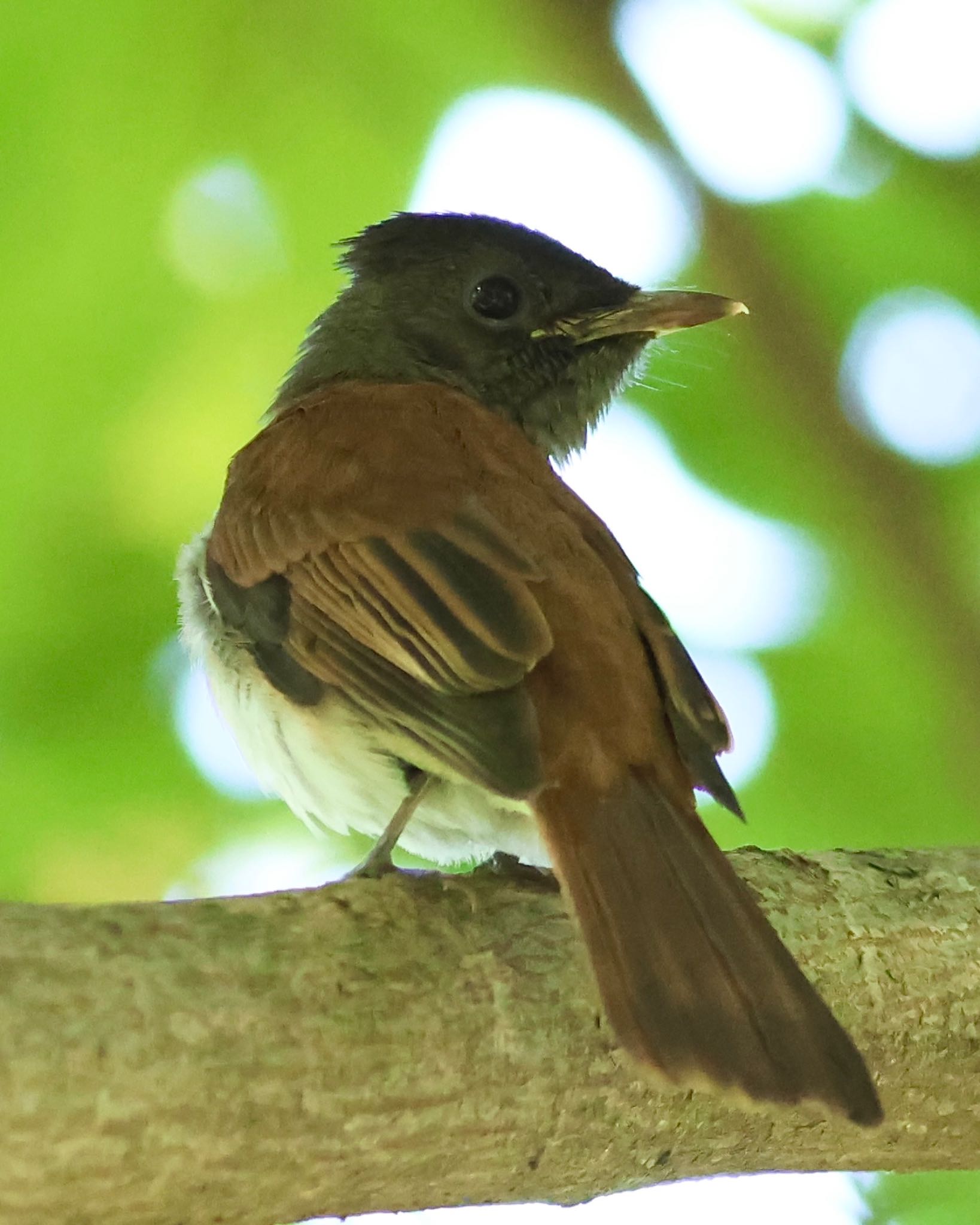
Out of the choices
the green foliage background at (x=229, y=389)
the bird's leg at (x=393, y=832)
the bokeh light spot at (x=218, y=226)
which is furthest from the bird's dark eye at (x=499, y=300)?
the bird's leg at (x=393, y=832)

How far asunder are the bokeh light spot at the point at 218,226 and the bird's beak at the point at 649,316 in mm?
1041

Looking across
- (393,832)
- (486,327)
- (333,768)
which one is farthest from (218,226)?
(393,832)

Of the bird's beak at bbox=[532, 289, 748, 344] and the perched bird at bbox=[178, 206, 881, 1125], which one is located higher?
the bird's beak at bbox=[532, 289, 748, 344]

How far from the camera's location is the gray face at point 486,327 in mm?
4242

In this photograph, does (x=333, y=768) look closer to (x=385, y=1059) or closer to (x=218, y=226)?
(x=385, y=1059)

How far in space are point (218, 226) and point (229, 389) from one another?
48 centimetres

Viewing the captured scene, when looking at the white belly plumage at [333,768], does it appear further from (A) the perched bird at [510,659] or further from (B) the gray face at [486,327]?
(B) the gray face at [486,327]

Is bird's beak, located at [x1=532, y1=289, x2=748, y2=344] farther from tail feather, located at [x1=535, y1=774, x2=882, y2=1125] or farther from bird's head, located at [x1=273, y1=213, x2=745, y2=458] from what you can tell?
tail feather, located at [x1=535, y1=774, x2=882, y2=1125]

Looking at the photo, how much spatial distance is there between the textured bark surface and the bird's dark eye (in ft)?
6.20

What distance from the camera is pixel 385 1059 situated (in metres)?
2.45

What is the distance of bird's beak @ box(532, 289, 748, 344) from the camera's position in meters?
4.01

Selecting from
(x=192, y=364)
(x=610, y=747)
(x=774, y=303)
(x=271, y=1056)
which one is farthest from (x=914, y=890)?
(x=192, y=364)

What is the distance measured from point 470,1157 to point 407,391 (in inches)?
74.1

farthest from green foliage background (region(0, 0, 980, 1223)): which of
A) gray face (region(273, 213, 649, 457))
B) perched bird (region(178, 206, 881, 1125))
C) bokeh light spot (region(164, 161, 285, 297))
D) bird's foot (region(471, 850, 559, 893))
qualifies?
bird's foot (region(471, 850, 559, 893))
